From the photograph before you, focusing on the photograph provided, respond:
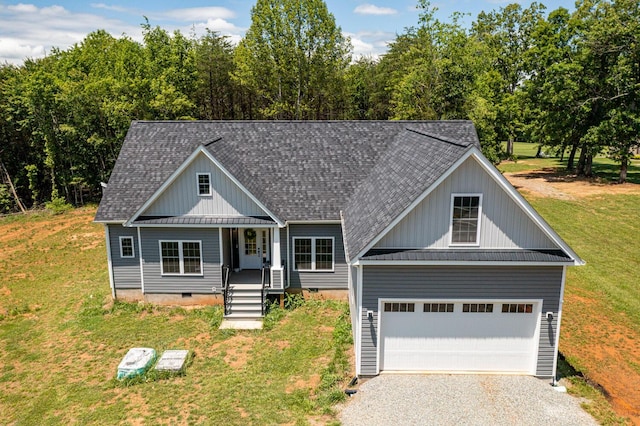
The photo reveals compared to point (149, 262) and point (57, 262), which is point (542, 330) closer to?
point (149, 262)

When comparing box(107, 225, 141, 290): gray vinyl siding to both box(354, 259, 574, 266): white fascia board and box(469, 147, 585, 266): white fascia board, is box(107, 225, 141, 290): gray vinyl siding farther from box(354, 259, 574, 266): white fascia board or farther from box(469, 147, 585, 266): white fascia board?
box(469, 147, 585, 266): white fascia board

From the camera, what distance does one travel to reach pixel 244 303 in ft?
58.6

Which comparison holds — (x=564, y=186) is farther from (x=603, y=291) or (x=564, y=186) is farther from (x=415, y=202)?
(x=415, y=202)

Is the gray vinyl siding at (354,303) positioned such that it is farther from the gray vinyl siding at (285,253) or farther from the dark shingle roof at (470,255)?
the gray vinyl siding at (285,253)

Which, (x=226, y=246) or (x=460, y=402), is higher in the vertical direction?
(x=226, y=246)

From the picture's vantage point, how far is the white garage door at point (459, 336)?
13.0 m

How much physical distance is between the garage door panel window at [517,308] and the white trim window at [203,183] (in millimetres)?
11279

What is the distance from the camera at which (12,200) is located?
127 ft

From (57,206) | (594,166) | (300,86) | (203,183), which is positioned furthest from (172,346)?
(594,166)

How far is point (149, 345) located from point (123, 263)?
471 cm

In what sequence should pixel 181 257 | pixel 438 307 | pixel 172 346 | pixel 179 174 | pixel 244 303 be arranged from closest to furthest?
pixel 438 307, pixel 172 346, pixel 179 174, pixel 244 303, pixel 181 257

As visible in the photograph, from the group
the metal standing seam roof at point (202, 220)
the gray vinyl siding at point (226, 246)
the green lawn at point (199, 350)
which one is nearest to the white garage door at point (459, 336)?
the green lawn at point (199, 350)

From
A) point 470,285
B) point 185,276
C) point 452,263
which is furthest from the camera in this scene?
point 185,276

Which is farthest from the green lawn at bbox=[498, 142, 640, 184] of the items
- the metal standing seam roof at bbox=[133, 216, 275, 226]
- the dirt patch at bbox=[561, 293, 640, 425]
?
the metal standing seam roof at bbox=[133, 216, 275, 226]
